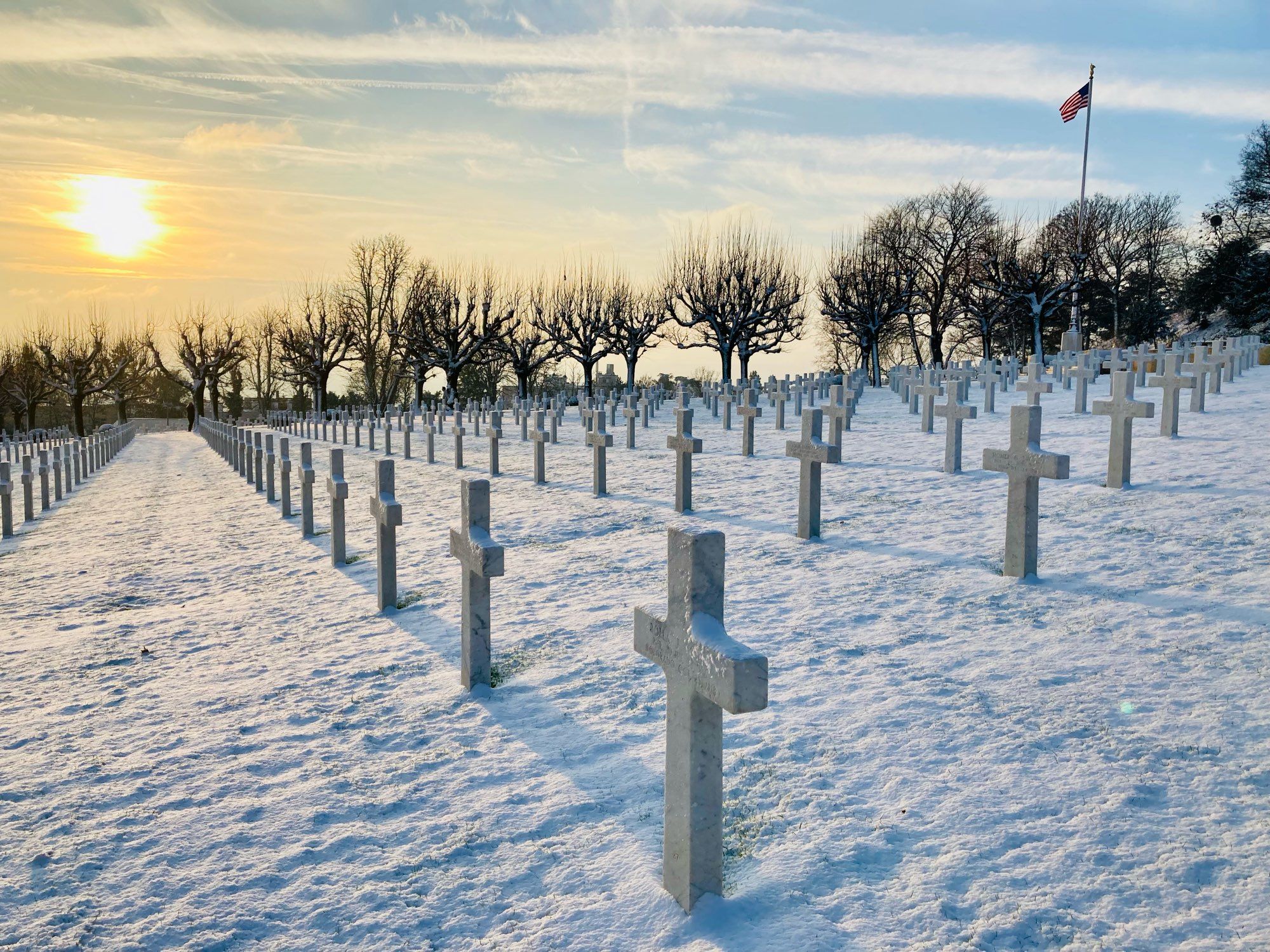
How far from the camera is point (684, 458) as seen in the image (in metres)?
9.52

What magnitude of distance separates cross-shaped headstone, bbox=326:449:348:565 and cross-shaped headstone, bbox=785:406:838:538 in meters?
→ 4.22

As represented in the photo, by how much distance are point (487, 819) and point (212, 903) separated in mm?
1007

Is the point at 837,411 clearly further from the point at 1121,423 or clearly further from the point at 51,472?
the point at 51,472

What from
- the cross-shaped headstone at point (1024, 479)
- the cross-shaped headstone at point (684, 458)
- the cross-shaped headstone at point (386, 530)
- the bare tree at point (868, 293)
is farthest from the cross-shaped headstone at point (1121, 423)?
the bare tree at point (868, 293)

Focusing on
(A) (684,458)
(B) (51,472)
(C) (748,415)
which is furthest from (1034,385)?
(B) (51,472)

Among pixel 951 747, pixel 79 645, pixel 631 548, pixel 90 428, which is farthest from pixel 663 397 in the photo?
pixel 90 428

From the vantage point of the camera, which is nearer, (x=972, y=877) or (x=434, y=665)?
(x=972, y=877)

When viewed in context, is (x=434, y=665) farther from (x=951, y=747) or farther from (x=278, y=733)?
(x=951, y=747)

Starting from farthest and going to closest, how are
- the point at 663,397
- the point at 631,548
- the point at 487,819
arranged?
the point at 663,397 → the point at 631,548 → the point at 487,819

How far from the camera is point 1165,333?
158ft

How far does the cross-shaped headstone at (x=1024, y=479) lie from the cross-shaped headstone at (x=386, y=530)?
14.4ft

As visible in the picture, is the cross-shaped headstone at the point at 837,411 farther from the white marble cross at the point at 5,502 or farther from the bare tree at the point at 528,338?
the bare tree at the point at 528,338

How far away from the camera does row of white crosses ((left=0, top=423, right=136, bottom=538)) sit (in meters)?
13.6

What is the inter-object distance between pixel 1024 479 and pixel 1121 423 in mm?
3085
